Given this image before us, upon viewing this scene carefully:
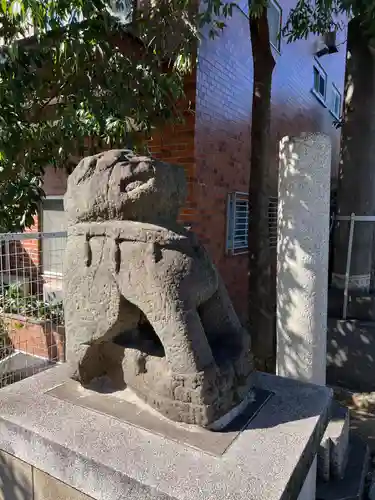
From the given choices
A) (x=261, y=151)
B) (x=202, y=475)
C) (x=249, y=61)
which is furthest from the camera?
(x=249, y=61)

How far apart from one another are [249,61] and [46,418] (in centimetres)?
486

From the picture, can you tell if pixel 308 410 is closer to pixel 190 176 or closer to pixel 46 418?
pixel 46 418

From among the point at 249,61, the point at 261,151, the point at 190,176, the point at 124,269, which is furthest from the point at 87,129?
the point at 249,61

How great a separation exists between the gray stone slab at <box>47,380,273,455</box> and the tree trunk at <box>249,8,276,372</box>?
1850 millimetres

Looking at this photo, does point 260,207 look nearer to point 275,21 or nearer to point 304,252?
point 304,252

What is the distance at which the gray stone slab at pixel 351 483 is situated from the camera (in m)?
2.37

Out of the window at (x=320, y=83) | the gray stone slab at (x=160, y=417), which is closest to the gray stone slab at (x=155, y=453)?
the gray stone slab at (x=160, y=417)

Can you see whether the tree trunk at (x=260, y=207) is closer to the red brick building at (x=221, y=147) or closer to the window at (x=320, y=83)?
the red brick building at (x=221, y=147)

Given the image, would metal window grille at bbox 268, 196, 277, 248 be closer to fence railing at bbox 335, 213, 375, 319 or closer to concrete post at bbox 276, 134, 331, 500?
fence railing at bbox 335, 213, 375, 319

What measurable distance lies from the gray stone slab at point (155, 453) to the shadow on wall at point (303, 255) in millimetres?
679

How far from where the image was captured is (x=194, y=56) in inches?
148

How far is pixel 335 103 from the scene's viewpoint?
31.7 feet

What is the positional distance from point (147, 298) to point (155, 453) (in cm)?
58

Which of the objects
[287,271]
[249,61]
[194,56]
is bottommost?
[287,271]
